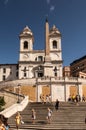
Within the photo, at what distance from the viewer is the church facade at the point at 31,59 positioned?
9044 centimetres

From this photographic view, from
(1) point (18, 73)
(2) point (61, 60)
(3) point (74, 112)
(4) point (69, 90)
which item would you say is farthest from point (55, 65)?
(3) point (74, 112)

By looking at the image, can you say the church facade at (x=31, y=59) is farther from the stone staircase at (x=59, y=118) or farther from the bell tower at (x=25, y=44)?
the stone staircase at (x=59, y=118)

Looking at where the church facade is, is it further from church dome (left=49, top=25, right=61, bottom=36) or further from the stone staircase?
the stone staircase

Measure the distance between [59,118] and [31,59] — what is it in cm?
6494

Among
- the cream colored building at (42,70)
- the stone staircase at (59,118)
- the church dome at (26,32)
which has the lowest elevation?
the stone staircase at (59,118)

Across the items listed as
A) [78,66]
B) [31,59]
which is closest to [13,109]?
[31,59]

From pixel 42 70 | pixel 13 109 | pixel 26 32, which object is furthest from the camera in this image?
pixel 26 32

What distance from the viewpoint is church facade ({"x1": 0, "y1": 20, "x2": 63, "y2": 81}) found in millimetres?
90438

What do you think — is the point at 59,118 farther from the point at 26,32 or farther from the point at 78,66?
the point at 78,66

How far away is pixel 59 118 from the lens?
2972 cm

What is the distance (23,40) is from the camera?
9706 cm

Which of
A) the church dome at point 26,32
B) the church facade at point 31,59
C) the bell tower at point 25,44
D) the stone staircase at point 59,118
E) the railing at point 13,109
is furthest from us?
the church dome at point 26,32

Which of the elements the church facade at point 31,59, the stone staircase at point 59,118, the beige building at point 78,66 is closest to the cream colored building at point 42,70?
the church facade at point 31,59

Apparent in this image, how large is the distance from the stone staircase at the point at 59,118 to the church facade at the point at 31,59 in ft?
168
